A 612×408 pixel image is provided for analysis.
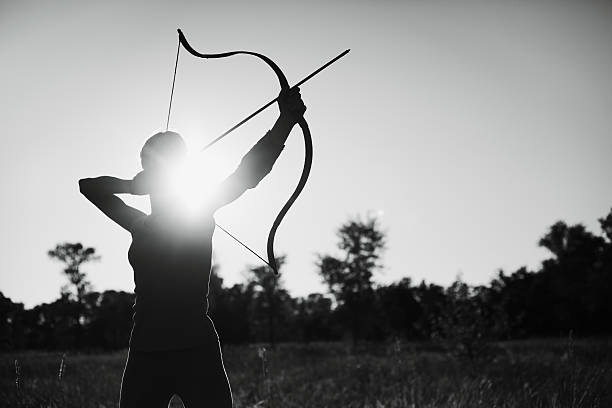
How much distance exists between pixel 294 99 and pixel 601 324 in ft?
159

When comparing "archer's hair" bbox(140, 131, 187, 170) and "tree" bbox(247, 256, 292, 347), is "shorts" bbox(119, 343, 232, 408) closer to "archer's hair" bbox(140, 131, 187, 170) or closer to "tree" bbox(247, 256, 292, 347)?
"archer's hair" bbox(140, 131, 187, 170)

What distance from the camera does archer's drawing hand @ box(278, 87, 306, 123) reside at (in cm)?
215

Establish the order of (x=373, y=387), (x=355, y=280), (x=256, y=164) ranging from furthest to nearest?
(x=355, y=280) < (x=373, y=387) < (x=256, y=164)

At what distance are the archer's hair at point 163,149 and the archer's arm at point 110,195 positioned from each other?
0.92 ft

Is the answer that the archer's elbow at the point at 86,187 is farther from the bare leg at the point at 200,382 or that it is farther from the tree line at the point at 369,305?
the tree line at the point at 369,305

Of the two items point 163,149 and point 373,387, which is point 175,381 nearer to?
point 163,149

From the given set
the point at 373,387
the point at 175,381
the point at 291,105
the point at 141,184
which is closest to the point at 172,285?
the point at 175,381

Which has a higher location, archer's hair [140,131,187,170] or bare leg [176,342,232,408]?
archer's hair [140,131,187,170]

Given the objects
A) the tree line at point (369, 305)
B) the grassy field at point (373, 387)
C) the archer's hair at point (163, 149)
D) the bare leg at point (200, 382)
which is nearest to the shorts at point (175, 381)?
the bare leg at point (200, 382)

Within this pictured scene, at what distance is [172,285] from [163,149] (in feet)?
2.17

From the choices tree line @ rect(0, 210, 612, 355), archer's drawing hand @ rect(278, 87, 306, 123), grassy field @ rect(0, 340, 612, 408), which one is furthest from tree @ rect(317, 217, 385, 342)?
archer's drawing hand @ rect(278, 87, 306, 123)

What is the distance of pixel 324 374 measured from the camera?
9797 mm

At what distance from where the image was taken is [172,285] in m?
1.84

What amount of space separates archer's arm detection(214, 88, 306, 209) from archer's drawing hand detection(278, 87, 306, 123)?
6cm
